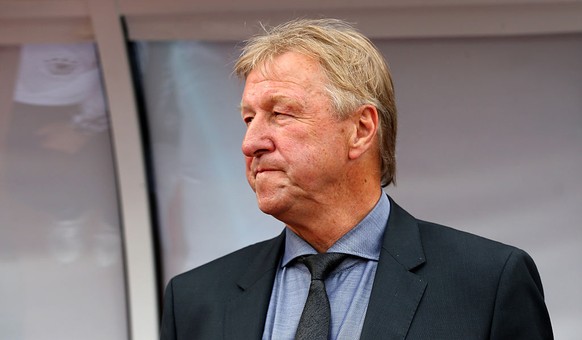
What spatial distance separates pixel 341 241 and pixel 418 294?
0.28 meters

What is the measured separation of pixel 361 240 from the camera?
10.4 ft

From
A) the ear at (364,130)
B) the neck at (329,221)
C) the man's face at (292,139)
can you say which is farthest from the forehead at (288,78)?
the neck at (329,221)

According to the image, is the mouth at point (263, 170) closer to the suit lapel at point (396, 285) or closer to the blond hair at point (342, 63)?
the blond hair at point (342, 63)

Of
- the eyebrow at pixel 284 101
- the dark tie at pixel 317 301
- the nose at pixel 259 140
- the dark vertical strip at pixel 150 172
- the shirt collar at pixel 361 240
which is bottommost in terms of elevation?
the dark tie at pixel 317 301

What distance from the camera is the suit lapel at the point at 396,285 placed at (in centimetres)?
294

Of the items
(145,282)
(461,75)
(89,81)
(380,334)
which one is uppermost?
(89,81)

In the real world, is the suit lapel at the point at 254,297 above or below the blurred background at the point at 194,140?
below

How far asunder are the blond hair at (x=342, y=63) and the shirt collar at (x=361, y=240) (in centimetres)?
17

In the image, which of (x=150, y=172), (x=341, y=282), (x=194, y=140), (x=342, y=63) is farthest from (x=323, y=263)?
(x=150, y=172)

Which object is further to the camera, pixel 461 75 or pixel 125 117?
pixel 125 117

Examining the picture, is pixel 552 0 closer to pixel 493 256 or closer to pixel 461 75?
pixel 461 75

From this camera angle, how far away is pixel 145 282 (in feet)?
20.5

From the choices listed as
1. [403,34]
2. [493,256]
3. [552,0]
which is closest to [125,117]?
[403,34]

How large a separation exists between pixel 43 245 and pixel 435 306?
12.5 ft
